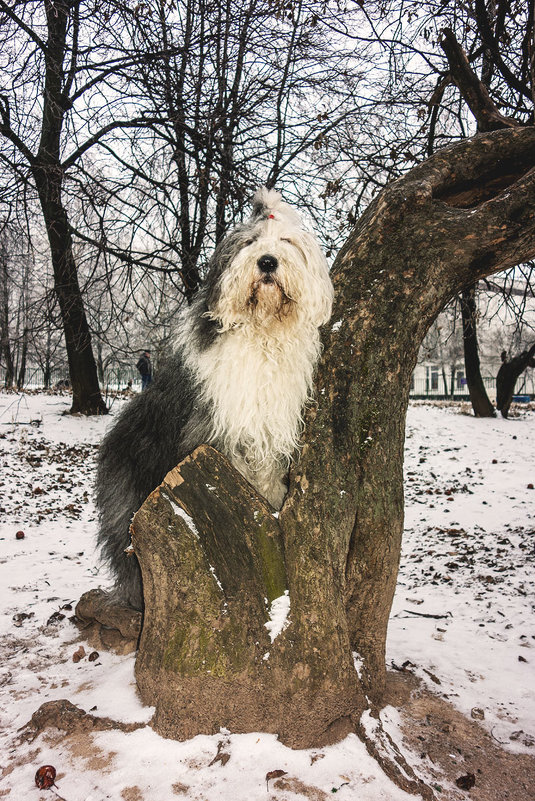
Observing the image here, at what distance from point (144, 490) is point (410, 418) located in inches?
406

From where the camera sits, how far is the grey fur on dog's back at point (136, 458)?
9.29 feet

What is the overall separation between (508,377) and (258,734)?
11.3 metres

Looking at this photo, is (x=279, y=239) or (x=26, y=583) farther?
(x=26, y=583)

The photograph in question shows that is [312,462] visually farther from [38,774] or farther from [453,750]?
[38,774]

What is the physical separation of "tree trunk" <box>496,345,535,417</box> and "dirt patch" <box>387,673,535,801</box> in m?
10.1

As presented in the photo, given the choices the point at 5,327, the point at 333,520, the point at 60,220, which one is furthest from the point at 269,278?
the point at 5,327

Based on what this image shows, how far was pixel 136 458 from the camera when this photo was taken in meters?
2.99

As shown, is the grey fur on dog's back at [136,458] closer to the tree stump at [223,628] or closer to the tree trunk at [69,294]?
the tree stump at [223,628]

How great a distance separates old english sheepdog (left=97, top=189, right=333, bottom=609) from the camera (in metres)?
2.66

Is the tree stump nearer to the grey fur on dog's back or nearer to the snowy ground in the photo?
the snowy ground

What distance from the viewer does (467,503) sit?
6629mm

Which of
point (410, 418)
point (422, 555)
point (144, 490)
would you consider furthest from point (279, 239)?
point (410, 418)

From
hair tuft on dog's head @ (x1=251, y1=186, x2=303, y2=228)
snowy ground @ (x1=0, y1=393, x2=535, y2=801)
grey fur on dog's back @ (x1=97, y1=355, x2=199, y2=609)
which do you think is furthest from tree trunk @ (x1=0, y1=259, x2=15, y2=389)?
hair tuft on dog's head @ (x1=251, y1=186, x2=303, y2=228)

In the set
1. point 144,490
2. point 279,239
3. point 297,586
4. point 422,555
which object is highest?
point 279,239
